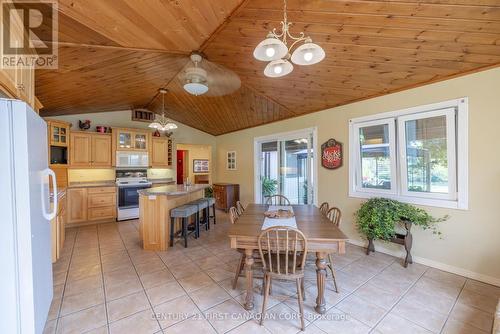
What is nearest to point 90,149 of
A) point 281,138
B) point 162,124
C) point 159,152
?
point 159,152

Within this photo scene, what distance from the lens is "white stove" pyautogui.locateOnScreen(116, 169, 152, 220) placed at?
16.7 feet

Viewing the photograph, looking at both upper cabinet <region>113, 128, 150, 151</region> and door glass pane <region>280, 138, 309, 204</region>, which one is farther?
upper cabinet <region>113, 128, 150, 151</region>

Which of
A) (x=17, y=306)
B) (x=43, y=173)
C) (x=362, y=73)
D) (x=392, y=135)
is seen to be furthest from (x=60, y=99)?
(x=392, y=135)

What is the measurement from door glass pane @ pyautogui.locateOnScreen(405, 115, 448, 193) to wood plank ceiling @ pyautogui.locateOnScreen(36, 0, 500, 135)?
58cm

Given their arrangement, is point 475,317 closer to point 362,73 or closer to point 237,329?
point 237,329

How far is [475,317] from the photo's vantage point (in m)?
1.89

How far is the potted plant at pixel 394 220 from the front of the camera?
2.77 meters

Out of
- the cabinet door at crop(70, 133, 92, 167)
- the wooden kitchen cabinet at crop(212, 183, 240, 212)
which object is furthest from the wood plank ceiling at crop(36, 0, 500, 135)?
the wooden kitchen cabinet at crop(212, 183, 240, 212)

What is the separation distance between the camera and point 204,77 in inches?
142

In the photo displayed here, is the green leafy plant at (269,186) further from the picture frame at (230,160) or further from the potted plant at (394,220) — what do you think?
the potted plant at (394,220)

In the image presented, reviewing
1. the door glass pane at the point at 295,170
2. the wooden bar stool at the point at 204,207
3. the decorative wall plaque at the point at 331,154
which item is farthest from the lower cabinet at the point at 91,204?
the decorative wall plaque at the point at 331,154

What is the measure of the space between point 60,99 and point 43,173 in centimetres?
317

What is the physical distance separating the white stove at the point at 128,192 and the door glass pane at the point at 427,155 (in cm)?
547

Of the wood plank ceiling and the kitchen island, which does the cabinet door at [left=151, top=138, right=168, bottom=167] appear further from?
the kitchen island
